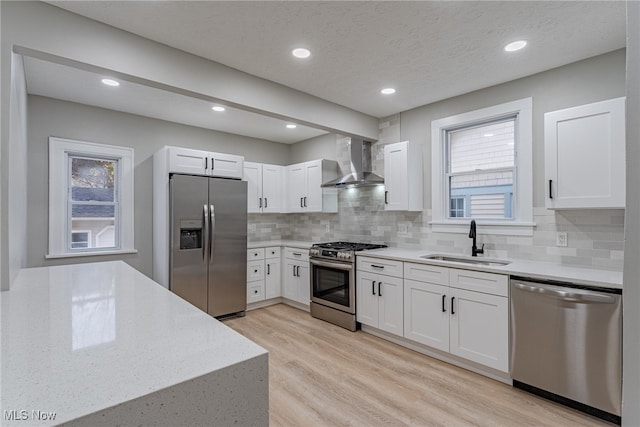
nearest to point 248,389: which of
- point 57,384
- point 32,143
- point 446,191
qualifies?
point 57,384

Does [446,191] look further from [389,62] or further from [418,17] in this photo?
[418,17]

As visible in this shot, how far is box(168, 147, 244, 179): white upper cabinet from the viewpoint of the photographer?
149 inches

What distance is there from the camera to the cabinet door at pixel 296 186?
4.96 meters

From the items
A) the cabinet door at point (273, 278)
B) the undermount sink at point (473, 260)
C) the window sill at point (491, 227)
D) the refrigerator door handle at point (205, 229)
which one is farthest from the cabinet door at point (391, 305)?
the refrigerator door handle at point (205, 229)

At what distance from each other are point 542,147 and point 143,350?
3.36 meters

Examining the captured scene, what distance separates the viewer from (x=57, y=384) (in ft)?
2.52

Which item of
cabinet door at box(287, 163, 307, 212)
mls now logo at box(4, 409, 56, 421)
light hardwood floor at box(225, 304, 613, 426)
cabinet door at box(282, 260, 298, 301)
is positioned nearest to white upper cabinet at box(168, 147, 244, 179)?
cabinet door at box(287, 163, 307, 212)

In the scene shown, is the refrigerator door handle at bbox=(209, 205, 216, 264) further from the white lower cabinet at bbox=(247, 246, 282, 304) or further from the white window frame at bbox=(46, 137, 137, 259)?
the white window frame at bbox=(46, 137, 137, 259)

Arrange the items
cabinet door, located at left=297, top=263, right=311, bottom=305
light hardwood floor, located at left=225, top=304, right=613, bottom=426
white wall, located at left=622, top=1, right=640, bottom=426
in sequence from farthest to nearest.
Answer: cabinet door, located at left=297, top=263, right=311, bottom=305, light hardwood floor, located at left=225, top=304, right=613, bottom=426, white wall, located at left=622, top=1, right=640, bottom=426

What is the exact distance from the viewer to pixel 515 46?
2.42 metres

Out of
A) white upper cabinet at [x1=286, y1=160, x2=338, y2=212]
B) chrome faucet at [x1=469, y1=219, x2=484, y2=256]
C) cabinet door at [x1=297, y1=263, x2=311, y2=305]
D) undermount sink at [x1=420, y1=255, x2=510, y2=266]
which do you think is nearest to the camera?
undermount sink at [x1=420, y1=255, x2=510, y2=266]

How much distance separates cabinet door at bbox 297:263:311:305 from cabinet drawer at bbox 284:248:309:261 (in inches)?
3.9

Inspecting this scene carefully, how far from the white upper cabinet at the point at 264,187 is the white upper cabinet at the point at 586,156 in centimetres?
365

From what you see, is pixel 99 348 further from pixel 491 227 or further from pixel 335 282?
pixel 491 227
